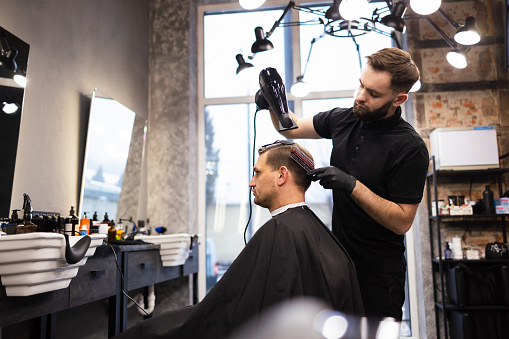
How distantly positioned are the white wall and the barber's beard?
1.75 metres

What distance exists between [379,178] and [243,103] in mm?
3350

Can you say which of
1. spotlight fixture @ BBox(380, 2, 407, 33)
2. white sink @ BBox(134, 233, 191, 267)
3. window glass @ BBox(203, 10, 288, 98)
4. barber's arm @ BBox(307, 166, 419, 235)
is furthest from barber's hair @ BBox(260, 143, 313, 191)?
window glass @ BBox(203, 10, 288, 98)

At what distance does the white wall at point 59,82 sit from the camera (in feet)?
8.52

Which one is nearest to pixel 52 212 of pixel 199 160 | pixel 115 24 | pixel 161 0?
pixel 115 24

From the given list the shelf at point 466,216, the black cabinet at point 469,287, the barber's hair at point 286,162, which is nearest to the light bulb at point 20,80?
the barber's hair at point 286,162

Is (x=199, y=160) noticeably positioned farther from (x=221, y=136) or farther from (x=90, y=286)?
(x=90, y=286)

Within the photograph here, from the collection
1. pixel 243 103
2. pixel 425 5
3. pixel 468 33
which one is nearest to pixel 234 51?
pixel 243 103

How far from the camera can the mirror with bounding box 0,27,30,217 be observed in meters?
2.29

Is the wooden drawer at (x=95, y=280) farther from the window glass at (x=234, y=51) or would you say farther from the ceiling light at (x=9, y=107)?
the window glass at (x=234, y=51)

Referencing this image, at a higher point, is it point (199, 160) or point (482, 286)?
point (199, 160)

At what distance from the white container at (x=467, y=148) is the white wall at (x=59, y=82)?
2.79m

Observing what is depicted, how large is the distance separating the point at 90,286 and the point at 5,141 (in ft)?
2.73

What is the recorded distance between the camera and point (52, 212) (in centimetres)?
282

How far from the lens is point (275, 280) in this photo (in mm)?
1588
